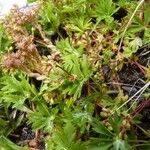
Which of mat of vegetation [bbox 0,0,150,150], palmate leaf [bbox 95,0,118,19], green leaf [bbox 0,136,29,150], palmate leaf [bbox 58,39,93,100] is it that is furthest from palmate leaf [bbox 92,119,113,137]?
palmate leaf [bbox 95,0,118,19]

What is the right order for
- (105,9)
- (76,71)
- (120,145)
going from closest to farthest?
(120,145)
(76,71)
(105,9)

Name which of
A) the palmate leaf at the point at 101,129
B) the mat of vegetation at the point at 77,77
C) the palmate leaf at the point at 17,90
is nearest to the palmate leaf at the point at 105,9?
the mat of vegetation at the point at 77,77

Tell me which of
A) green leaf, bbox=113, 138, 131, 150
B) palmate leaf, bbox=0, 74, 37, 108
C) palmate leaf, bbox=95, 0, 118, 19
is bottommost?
green leaf, bbox=113, 138, 131, 150

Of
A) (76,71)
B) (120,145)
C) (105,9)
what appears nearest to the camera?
(120,145)

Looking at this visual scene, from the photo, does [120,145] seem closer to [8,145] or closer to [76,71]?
[76,71]

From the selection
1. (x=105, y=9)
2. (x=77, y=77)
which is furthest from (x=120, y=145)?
(x=105, y=9)

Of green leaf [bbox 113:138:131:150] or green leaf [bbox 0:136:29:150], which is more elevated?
green leaf [bbox 113:138:131:150]

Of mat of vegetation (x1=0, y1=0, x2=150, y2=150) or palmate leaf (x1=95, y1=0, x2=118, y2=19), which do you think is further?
palmate leaf (x1=95, y1=0, x2=118, y2=19)

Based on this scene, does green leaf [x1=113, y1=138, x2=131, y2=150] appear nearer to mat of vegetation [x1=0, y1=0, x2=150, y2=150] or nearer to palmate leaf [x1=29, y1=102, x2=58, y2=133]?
mat of vegetation [x1=0, y1=0, x2=150, y2=150]

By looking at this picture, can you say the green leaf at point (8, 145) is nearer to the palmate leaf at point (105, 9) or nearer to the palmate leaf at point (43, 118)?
the palmate leaf at point (43, 118)
